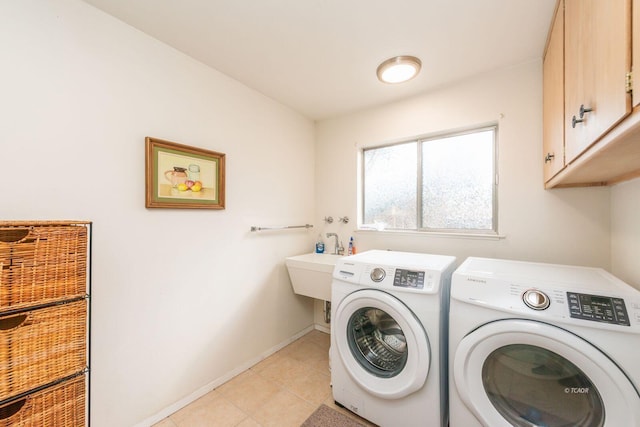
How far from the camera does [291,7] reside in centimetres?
134

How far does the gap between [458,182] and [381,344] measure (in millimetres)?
1444

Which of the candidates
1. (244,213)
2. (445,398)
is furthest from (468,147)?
(244,213)

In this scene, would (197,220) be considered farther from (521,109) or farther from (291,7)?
(521,109)

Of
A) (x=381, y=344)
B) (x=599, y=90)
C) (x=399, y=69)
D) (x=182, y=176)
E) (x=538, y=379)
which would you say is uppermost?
(x=399, y=69)

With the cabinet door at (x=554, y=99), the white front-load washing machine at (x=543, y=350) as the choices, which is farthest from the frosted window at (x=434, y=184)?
the white front-load washing machine at (x=543, y=350)

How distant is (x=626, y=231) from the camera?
1338mm

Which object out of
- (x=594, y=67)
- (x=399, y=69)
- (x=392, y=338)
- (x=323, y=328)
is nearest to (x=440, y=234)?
(x=392, y=338)

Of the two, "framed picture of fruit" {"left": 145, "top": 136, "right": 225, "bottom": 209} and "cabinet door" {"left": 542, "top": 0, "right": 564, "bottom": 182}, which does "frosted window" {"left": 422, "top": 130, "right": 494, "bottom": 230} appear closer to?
"cabinet door" {"left": 542, "top": 0, "right": 564, "bottom": 182}

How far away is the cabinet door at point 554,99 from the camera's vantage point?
123 centimetres

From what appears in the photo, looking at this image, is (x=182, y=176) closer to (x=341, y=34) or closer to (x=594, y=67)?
(x=341, y=34)

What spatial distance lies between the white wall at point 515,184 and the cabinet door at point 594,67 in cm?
72

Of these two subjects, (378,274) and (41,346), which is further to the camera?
(378,274)

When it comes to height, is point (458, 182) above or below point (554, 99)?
below

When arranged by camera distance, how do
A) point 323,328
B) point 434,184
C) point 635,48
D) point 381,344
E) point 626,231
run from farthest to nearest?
point 323,328, point 434,184, point 381,344, point 626,231, point 635,48
